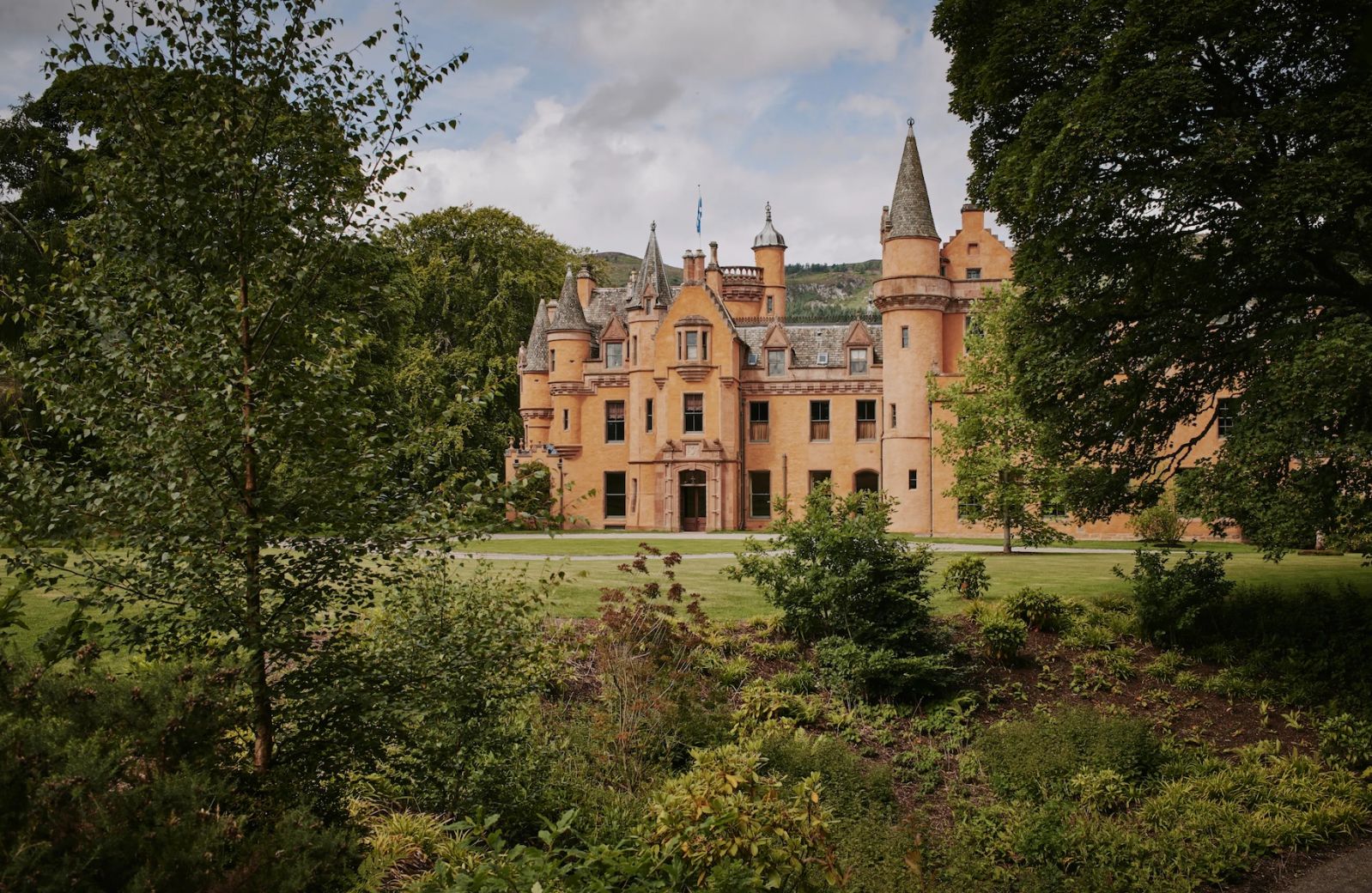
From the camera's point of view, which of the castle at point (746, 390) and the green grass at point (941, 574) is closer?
the green grass at point (941, 574)

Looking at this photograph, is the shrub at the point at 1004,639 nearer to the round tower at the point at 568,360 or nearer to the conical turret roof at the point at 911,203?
the conical turret roof at the point at 911,203

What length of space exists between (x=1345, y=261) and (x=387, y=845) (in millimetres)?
13218

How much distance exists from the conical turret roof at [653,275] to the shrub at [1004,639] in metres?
30.5

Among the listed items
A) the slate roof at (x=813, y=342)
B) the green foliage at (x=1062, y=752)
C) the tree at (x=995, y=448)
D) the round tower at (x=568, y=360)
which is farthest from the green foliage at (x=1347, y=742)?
the round tower at (x=568, y=360)

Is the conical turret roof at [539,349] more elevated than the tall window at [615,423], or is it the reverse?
the conical turret roof at [539,349]

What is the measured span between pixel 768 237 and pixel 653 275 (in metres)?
11.6

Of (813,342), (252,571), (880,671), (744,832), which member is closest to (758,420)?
(813,342)

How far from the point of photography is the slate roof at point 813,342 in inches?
1650

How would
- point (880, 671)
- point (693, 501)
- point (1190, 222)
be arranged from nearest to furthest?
point (880, 671), point (1190, 222), point (693, 501)

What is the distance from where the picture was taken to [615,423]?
142 feet

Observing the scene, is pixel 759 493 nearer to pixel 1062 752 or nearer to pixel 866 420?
pixel 866 420

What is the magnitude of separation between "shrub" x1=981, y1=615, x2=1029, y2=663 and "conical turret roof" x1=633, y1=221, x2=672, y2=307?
30497 millimetres

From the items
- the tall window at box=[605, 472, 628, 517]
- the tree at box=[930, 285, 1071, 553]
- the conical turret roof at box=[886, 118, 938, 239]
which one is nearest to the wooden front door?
the tall window at box=[605, 472, 628, 517]

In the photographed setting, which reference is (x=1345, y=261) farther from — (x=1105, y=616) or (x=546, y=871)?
(x=546, y=871)
